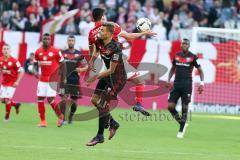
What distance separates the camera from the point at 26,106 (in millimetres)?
27625

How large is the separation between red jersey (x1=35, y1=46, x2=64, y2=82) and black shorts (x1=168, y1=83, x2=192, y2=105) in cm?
338

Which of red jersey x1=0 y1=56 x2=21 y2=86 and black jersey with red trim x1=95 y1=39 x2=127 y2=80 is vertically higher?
black jersey with red trim x1=95 y1=39 x2=127 y2=80

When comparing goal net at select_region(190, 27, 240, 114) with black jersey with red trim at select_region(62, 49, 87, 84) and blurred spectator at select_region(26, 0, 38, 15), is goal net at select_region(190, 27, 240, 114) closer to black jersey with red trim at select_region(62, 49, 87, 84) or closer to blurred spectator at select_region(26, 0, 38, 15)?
blurred spectator at select_region(26, 0, 38, 15)

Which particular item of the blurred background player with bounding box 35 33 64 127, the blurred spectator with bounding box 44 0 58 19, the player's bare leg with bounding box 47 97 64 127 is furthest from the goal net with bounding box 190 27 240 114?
the blurred background player with bounding box 35 33 64 127

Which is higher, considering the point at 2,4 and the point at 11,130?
the point at 2,4

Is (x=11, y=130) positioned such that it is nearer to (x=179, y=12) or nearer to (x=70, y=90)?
(x=70, y=90)

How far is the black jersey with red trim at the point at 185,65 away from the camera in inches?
780

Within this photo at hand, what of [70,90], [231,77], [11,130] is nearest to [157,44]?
[231,77]

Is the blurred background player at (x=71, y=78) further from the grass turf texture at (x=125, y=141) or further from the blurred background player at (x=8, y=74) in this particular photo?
the blurred background player at (x=8, y=74)

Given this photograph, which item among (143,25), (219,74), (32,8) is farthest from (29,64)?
(143,25)

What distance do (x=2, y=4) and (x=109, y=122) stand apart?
17164mm

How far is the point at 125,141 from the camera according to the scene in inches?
701

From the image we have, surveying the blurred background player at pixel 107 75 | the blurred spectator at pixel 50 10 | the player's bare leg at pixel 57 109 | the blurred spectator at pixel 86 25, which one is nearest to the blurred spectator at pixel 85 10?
the blurred spectator at pixel 86 25

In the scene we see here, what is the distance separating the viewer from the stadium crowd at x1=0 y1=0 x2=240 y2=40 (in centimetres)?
3025
